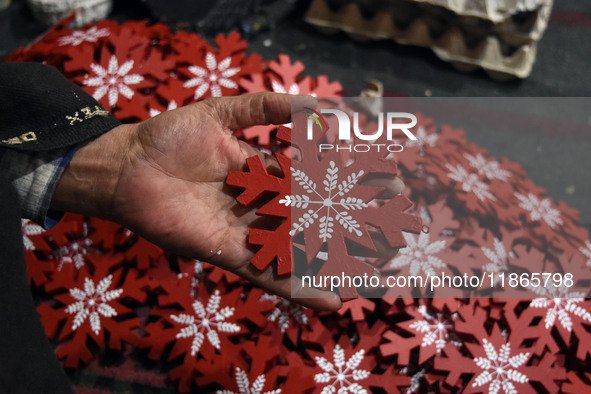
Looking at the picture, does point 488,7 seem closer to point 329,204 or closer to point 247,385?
point 329,204

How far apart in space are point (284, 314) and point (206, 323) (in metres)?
0.15

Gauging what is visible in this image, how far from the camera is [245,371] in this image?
0.79 metres

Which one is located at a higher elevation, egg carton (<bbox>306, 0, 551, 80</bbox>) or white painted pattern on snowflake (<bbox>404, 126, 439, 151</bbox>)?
egg carton (<bbox>306, 0, 551, 80</bbox>)

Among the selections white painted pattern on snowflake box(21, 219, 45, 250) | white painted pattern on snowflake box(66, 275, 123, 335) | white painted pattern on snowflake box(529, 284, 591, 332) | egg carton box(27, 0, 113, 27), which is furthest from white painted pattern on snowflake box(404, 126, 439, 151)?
egg carton box(27, 0, 113, 27)

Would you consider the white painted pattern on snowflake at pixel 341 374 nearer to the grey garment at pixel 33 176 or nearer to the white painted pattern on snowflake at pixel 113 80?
the grey garment at pixel 33 176

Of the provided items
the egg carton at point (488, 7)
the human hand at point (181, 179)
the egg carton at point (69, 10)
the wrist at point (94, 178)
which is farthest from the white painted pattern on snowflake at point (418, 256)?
the egg carton at point (69, 10)

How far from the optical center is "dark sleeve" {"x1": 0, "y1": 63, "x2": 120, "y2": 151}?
754mm

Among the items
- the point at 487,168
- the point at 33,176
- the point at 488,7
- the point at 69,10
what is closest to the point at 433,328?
the point at 487,168

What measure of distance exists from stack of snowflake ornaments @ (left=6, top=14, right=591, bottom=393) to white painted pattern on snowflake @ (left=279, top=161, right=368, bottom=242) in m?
0.06

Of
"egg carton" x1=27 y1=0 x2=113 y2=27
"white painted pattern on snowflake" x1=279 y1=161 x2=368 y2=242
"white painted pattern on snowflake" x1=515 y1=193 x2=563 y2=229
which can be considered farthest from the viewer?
"egg carton" x1=27 y1=0 x2=113 y2=27

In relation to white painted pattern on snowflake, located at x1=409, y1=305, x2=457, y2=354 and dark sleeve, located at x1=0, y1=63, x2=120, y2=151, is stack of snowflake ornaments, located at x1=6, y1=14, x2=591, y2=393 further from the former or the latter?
dark sleeve, located at x1=0, y1=63, x2=120, y2=151

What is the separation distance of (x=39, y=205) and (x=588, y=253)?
1071 millimetres

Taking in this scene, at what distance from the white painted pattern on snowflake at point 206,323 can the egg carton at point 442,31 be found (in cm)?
110

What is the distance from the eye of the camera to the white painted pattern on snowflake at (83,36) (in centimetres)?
109
